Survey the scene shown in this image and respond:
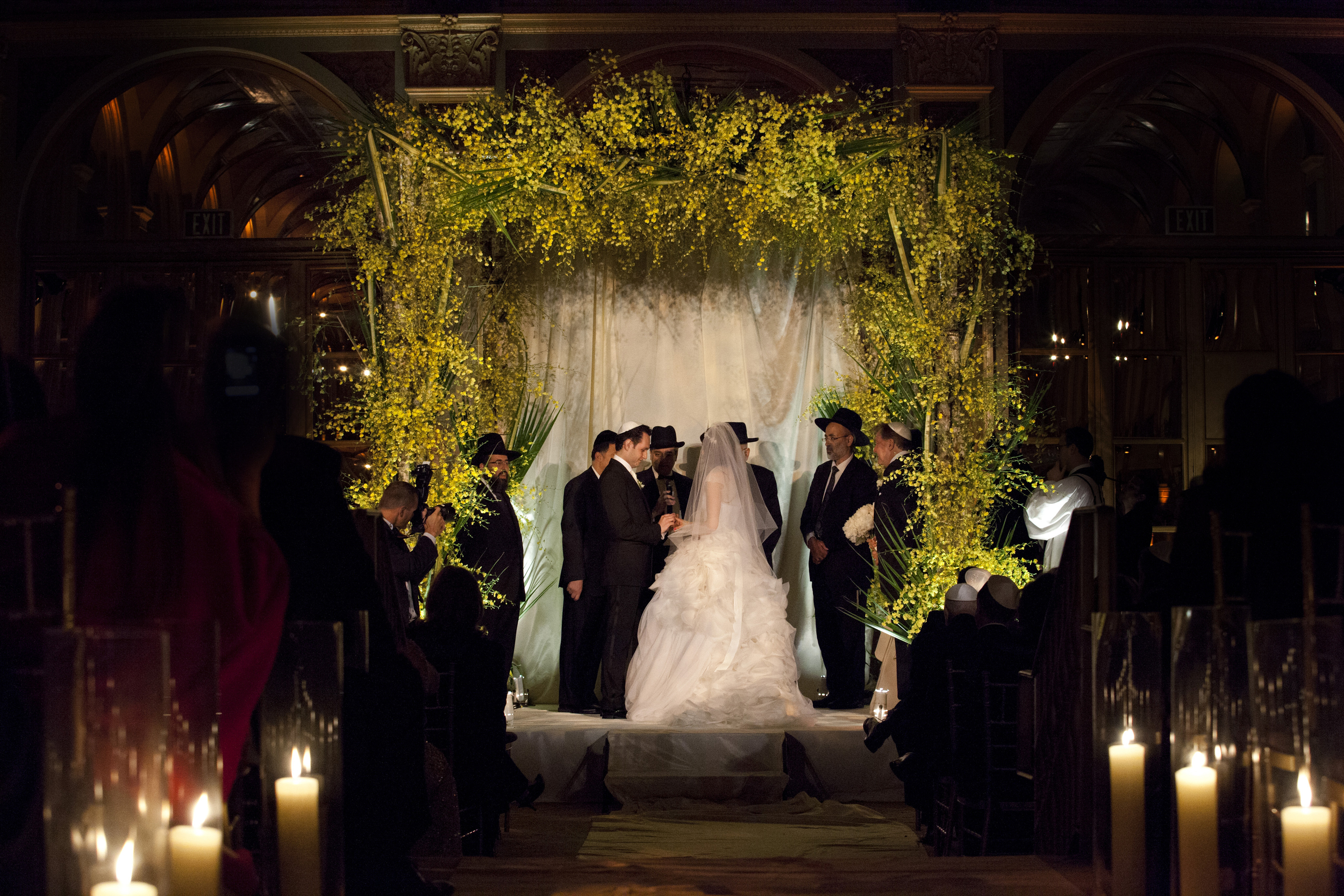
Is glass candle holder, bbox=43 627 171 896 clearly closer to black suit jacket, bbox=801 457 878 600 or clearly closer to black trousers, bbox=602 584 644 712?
black trousers, bbox=602 584 644 712

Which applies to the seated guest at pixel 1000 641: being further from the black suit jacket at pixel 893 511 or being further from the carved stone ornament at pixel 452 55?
the carved stone ornament at pixel 452 55

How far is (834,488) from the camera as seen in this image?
22.1ft

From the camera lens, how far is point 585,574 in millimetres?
6707

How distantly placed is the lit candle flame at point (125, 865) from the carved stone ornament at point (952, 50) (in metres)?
6.63

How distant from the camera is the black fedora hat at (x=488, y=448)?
6.43m

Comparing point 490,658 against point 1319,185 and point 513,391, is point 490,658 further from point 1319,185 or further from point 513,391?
point 1319,185

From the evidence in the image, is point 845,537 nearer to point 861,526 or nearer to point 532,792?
point 861,526

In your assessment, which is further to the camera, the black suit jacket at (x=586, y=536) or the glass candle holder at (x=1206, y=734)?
the black suit jacket at (x=586, y=536)

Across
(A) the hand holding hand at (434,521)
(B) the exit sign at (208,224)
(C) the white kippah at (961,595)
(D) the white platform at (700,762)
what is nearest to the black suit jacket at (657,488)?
(A) the hand holding hand at (434,521)

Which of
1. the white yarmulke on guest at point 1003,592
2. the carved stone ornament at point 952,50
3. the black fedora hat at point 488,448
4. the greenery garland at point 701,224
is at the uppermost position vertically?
the carved stone ornament at point 952,50

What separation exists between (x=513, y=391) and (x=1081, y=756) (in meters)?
4.61

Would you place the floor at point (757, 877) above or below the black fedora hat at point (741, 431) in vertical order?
below

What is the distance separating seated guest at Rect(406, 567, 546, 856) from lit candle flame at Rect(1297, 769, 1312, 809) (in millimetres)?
2737

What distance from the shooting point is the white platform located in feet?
18.2
